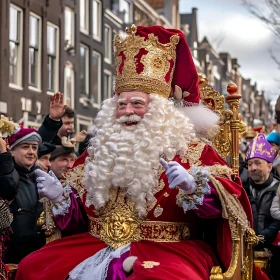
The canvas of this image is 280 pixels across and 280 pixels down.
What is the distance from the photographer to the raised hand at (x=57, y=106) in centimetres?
614

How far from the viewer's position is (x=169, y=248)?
14.1 ft

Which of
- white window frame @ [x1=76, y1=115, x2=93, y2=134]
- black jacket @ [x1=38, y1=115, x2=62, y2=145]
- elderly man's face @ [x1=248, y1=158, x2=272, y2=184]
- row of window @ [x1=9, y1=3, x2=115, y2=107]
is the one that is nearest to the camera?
black jacket @ [x1=38, y1=115, x2=62, y2=145]

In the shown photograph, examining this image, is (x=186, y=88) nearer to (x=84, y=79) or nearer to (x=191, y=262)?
(x=191, y=262)

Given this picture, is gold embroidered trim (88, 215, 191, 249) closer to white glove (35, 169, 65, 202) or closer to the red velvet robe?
the red velvet robe

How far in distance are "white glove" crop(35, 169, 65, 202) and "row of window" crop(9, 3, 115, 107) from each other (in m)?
13.7

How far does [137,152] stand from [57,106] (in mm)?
1909

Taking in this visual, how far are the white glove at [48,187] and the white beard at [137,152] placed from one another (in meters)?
0.21

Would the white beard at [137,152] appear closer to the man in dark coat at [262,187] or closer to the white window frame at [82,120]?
the man in dark coat at [262,187]

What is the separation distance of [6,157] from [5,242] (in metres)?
0.71

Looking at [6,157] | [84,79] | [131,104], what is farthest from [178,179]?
[84,79]

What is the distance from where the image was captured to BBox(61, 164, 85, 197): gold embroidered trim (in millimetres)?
4785

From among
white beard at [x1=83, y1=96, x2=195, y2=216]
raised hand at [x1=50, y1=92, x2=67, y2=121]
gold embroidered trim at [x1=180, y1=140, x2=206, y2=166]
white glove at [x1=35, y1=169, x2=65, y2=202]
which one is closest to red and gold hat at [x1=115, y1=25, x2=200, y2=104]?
white beard at [x1=83, y1=96, x2=195, y2=216]

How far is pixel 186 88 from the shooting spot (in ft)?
15.9

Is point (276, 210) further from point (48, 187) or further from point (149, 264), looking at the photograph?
point (48, 187)
